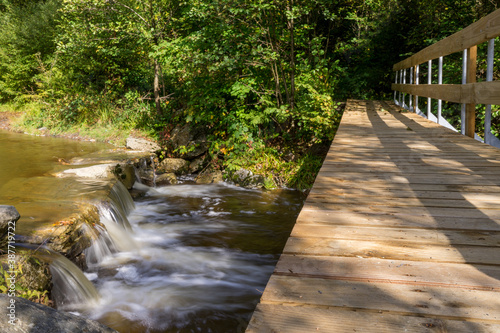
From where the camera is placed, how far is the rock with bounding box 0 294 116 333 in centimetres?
177

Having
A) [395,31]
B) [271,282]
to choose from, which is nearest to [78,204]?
[271,282]

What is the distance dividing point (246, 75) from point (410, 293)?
802 centimetres

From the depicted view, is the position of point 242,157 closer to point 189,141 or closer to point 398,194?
point 189,141

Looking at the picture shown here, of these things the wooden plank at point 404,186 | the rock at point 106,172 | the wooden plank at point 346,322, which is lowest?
the rock at point 106,172

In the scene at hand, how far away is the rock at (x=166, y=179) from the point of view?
9078mm

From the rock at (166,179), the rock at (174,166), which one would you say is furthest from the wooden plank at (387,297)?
the rock at (174,166)

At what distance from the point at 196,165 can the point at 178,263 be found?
5219 millimetres

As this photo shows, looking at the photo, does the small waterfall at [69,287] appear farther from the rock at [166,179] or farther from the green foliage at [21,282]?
the rock at [166,179]

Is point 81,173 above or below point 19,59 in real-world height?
below

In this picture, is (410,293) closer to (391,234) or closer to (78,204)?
(391,234)

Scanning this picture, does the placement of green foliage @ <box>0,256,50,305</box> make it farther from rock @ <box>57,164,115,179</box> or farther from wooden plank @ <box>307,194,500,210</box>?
rock @ <box>57,164,115,179</box>

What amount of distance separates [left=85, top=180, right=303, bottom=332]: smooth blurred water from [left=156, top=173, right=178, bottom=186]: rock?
97cm

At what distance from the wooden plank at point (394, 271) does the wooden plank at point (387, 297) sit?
0.05 m

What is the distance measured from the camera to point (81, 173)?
6.87 m
